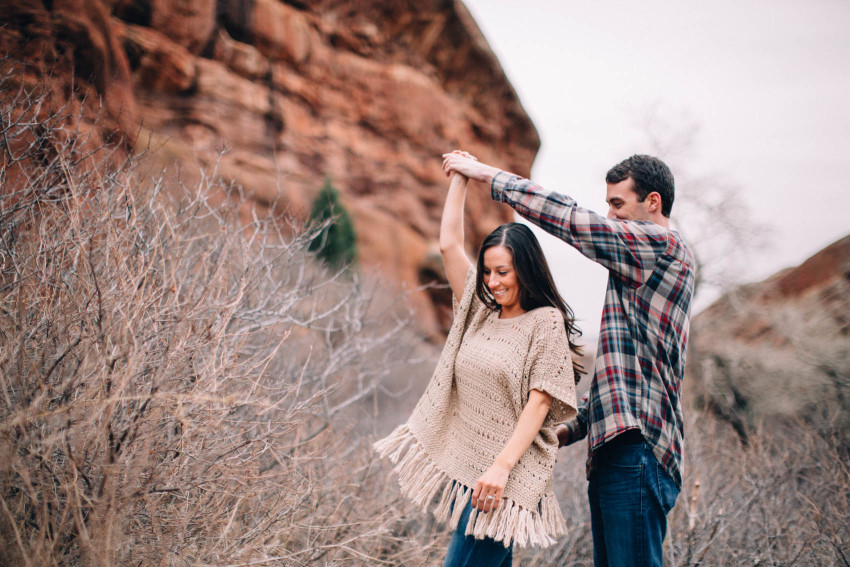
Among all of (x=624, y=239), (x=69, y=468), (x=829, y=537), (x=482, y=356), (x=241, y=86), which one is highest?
(x=624, y=239)

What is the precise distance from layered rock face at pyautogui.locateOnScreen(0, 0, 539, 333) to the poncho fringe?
9.98 m

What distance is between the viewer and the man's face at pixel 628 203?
6.10ft

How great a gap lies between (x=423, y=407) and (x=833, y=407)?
19.3ft

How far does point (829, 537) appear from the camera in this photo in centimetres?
337

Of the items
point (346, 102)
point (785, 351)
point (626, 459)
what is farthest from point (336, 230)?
point (626, 459)

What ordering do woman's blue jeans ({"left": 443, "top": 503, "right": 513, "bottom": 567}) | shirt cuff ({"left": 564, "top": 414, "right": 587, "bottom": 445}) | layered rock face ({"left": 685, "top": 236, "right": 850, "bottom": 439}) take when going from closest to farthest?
1. woman's blue jeans ({"left": 443, "top": 503, "right": 513, "bottom": 567})
2. shirt cuff ({"left": 564, "top": 414, "right": 587, "bottom": 445})
3. layered rock face ({"left": 685, "top": 236, "right": 850, "bottom": 439})

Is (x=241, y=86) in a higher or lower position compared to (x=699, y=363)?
lower

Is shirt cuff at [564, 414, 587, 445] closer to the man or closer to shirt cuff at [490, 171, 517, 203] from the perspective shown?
the man

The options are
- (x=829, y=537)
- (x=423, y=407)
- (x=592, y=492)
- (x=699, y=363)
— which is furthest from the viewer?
(x=699, y=363)

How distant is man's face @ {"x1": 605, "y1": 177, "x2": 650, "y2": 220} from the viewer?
186 centimetres

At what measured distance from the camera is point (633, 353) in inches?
69.6

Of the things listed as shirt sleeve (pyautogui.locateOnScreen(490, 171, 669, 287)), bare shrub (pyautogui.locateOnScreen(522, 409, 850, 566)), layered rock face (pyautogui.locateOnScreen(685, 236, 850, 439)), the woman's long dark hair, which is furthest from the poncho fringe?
layered rock face (pyautogui.locateOnScreen(685, 236, 850, 439))

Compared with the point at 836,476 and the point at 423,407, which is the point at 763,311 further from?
the point at 423,407

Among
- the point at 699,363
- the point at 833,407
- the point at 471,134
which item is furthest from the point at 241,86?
the point at 833,407
